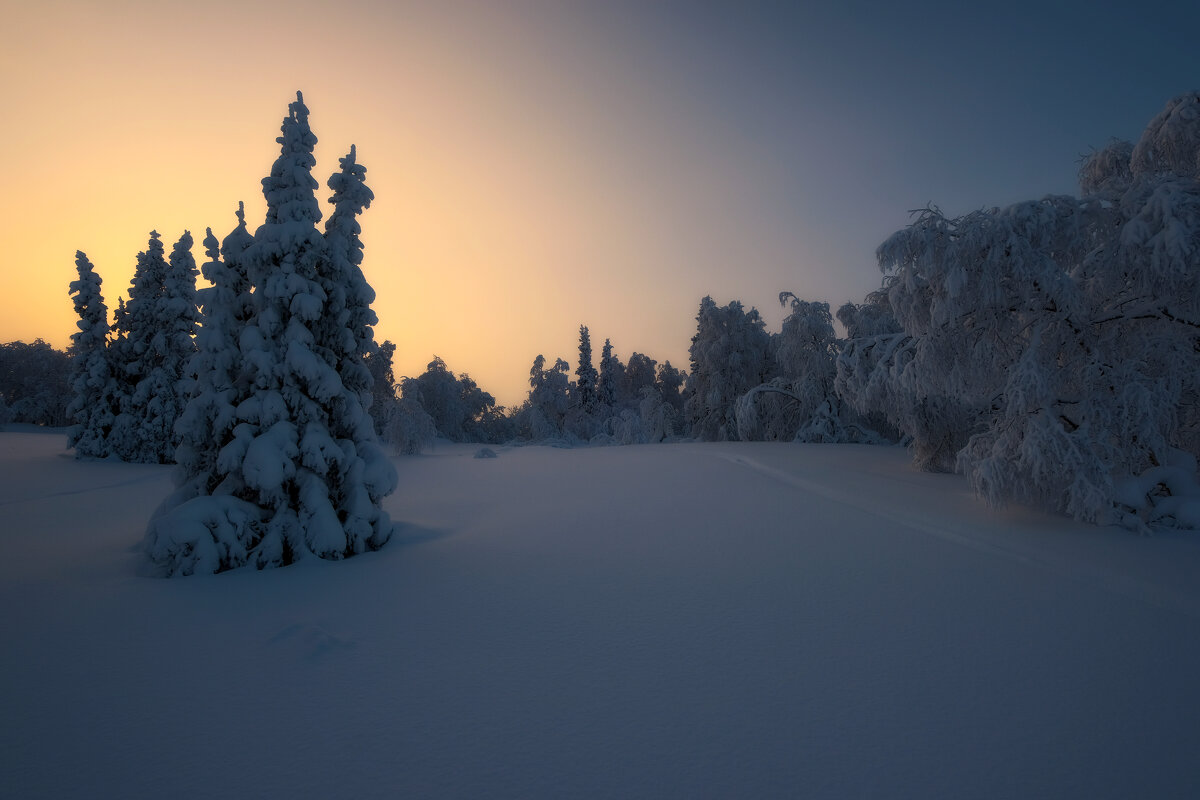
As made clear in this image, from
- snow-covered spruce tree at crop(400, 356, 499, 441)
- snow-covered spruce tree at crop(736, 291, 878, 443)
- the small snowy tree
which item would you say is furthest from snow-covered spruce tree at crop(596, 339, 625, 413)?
snow-covered spruce tree at crop(736, 291, 878, 443)

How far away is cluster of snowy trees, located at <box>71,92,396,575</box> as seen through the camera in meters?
6.32

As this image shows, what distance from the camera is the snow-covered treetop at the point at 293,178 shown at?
6941mm

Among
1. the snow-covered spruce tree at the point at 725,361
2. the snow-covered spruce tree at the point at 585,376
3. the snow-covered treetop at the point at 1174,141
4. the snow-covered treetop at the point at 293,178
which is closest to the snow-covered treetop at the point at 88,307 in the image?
the snow-covered treetop at the point at 293,178

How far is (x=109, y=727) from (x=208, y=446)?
4.83 m

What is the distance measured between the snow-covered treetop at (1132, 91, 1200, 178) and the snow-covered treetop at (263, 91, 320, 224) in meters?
11.5

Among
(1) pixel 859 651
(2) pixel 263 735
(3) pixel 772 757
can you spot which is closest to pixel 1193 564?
(1) pixel 859 651

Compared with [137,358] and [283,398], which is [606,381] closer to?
[137,358]

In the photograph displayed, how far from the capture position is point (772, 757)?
258 cm

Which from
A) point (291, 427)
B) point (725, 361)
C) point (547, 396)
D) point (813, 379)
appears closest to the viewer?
point (291, 427)

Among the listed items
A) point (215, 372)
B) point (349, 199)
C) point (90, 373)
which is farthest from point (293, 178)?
point (90, 373)

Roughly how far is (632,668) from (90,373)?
26538 mm

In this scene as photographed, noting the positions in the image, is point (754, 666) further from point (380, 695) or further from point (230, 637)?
point (230, 637)

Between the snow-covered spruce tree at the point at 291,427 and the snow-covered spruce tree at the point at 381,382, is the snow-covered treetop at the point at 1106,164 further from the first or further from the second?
the snow-covered spruce tree at the point at 381,382

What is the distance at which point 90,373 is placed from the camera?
68.4 feet
